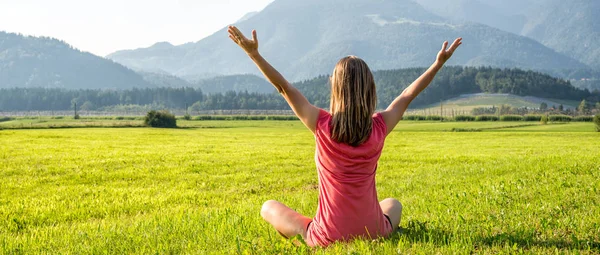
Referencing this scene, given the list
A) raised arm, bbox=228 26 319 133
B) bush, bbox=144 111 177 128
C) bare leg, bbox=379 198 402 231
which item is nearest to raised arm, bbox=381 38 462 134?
raised arm, bbox=228 26 319 133

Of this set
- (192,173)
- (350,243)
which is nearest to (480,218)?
(350,243)

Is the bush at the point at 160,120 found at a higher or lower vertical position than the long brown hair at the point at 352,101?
lower

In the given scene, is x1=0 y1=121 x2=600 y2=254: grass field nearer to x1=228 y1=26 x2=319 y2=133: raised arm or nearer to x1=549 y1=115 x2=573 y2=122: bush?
x1=228 y1=26 x2=319 y2=133: raised arm

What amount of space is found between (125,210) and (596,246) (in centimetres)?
896

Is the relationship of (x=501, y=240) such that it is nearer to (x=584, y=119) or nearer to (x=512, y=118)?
(x=512, y=118)

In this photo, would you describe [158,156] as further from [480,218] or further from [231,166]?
[480,218]

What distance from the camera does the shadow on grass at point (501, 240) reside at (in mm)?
5848

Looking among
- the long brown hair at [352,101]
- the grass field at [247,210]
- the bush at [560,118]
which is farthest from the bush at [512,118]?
the long brown hair at [352,101]

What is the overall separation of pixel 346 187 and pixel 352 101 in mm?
974

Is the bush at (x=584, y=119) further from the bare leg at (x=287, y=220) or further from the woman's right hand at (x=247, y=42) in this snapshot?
the woman's right hand at (x=247, y=42)

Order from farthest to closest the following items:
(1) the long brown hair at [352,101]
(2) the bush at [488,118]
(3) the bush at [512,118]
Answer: (2) the bush at [488,118], (3) the bush at [512,118], (1) the long brown hair at [352,101]

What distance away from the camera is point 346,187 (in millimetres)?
5496

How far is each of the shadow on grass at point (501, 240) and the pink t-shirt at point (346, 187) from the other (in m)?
0.61

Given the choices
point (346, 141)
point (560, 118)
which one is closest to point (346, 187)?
point (346, 141)
